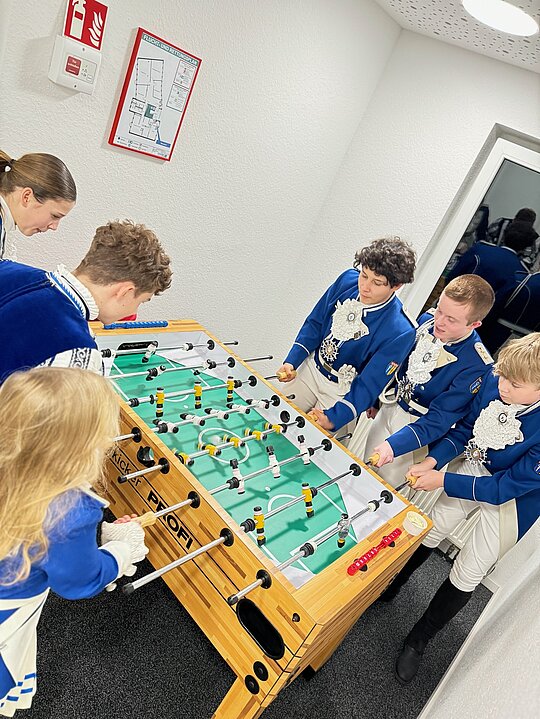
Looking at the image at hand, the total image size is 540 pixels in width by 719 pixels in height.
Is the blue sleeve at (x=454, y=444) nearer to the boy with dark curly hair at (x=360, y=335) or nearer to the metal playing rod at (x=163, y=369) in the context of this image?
the boy with dark curly hair at (x=360, y=335)

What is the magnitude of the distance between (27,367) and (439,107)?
10.4 ft

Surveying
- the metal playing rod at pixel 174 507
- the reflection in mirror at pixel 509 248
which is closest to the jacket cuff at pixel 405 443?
the metal playing rod at pixel 174 507

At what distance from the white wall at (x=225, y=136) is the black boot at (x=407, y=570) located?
6.64 feet

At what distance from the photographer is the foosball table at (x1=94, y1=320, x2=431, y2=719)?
5.02 ft

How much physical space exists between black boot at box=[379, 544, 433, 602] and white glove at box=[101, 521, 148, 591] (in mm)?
1547

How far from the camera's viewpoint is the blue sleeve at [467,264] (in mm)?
3578

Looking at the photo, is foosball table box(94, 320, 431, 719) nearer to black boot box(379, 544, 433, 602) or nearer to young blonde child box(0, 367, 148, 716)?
young blonde child box(0, 367, 148, 716)

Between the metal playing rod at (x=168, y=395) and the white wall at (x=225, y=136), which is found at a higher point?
the white wall at (x=225, y=136)

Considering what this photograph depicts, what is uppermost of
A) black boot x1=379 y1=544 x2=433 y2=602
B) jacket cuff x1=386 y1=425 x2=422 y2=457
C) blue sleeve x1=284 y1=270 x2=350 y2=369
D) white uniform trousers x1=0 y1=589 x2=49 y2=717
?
blue sleeve x1=284 y1=270 x2=350 y2=369

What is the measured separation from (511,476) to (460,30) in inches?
95.8

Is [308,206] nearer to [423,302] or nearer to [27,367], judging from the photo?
[423,302]

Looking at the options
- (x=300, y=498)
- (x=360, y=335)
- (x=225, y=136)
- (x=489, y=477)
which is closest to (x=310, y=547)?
(x=300, y=498)

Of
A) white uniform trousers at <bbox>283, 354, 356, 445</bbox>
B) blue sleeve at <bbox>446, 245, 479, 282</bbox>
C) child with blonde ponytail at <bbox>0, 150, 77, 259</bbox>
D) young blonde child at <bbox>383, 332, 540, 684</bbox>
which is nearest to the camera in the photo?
child with blonde ponytail at <bbox>0, 150, 77, 259</bbox>

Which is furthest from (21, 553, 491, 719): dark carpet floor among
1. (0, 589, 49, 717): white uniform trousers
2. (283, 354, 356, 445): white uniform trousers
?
(283, 354, 356, 445): white uniform trousers
